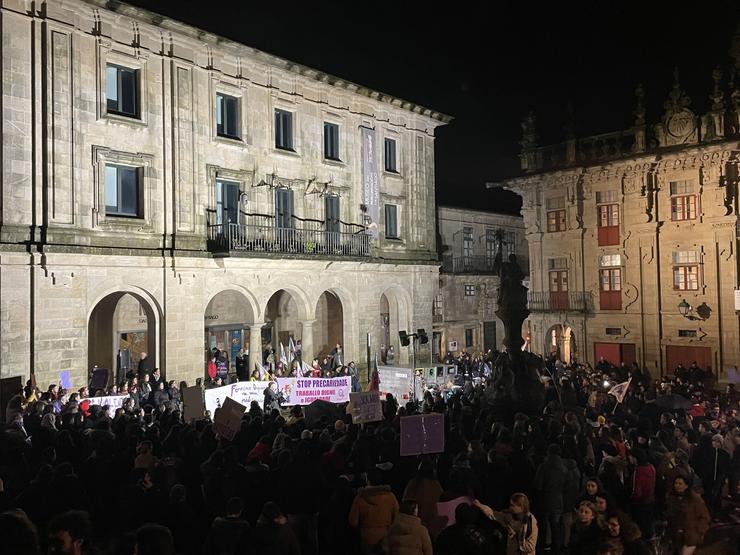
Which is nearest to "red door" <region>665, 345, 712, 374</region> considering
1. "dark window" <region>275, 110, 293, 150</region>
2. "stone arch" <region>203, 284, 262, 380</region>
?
"stone arch" <region>203, 284, 262, 380</region>

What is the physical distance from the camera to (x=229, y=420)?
12055mm

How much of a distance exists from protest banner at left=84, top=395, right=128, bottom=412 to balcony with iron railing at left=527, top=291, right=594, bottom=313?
934 inches

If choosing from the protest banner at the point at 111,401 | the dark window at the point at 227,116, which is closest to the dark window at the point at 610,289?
the dark window at the point at 227,116

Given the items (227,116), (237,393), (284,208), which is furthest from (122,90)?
→ (237,393)

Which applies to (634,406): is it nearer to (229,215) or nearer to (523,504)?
(523,504)

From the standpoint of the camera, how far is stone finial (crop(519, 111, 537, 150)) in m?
36.5

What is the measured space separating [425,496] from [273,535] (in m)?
2.23

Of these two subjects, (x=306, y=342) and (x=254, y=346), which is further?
(x=306, y=342)

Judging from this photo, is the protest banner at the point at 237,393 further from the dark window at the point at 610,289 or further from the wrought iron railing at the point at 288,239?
the dark window at the point at 610,289

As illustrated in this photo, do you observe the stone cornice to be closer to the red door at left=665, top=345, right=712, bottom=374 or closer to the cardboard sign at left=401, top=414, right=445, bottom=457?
the red door at left=665, top=345, right=712, bottom=374

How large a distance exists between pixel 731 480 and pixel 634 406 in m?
6.60

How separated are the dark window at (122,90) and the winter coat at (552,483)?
1963 cm

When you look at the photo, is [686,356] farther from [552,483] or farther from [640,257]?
[552,483]

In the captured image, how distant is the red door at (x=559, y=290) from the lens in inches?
1396
